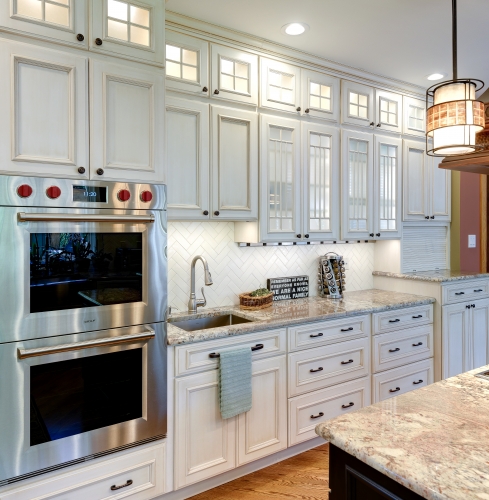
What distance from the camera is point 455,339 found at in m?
3.52

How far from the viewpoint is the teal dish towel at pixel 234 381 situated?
2.30 metres

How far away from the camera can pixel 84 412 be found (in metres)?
1.92

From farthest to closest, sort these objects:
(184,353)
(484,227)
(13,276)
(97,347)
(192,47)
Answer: (484,227) → (192,47) → (184,353) → (97,347) → (13,276)

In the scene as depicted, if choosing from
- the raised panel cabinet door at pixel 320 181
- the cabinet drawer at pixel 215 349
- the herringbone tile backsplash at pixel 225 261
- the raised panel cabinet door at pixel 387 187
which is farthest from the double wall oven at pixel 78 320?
the raised panel cabinet door at pixel 387 187

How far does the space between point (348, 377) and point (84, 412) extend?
178 centimetres

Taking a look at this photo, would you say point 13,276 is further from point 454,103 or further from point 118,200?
point 454,103

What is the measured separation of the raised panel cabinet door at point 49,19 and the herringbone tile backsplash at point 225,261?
1.24 m

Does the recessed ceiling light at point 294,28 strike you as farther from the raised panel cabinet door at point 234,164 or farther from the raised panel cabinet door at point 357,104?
the raised panel cabinet door at point 357,104

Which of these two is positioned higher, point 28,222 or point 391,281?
point 28,222

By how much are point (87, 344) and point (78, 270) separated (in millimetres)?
338

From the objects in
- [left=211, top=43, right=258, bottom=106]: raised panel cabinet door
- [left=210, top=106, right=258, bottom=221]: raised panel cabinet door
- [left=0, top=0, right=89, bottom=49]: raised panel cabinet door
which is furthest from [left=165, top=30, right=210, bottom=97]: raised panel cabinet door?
[left=0, top=0, right=89, bottom=49]: raised panel cabinet door

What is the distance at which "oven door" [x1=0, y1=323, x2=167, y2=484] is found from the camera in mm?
1742

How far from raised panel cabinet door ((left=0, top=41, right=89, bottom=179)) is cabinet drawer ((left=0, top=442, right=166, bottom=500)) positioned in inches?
53.3

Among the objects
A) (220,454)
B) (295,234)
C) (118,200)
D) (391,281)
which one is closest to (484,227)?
(391,281)
